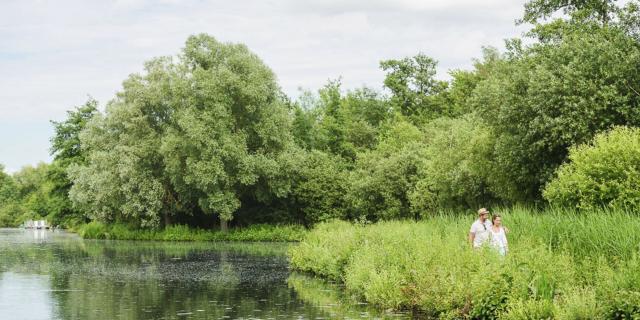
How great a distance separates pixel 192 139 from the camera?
57.7m

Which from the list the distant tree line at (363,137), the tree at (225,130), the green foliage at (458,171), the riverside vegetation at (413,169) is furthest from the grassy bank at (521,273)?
the tree at (225,130)

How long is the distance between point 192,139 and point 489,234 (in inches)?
1670

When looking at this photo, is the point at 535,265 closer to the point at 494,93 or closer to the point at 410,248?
the point at 410,248

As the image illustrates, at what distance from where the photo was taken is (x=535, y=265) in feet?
50.3

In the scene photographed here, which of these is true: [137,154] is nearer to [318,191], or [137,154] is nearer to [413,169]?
[318,191]

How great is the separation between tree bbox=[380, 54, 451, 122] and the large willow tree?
27.6 m

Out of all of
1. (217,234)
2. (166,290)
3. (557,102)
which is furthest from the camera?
(217,234)

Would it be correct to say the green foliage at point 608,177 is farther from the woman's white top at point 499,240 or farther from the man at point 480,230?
the woman's white top at point 499,240

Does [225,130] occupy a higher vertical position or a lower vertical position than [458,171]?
higher

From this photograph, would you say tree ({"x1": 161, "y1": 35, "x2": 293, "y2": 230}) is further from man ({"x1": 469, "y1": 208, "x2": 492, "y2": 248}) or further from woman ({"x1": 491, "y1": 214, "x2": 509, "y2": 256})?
woman ({"x1": 491, "y1": 214, "x2": 509, "y2": 256})

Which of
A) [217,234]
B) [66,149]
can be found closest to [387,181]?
[217,234]

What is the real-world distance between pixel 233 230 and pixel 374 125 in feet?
95.3

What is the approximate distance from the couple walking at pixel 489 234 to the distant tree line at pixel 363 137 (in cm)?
679

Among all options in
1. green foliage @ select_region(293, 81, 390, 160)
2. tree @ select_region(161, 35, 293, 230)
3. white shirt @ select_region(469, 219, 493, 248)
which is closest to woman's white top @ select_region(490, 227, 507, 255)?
white shirt @ select_region(469, 219, 493, 248)
